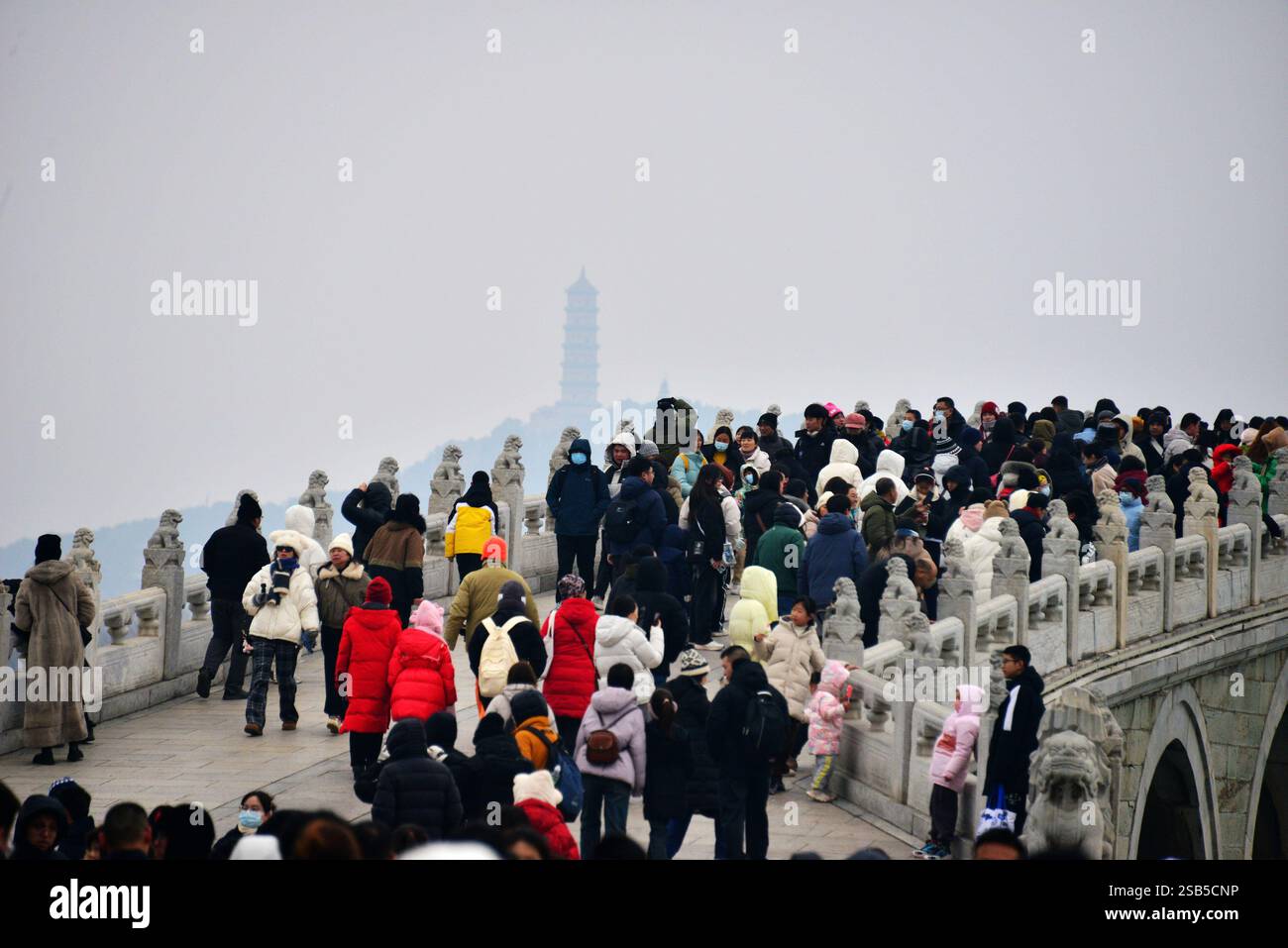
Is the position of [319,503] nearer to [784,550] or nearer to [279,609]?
[279,609]

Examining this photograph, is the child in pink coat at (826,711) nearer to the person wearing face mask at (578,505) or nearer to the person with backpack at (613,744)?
the person with backpack at (613,744)

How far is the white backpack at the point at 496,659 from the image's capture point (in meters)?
14.3

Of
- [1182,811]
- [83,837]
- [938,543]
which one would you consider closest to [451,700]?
[83,837]

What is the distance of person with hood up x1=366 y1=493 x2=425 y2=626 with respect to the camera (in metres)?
17.5

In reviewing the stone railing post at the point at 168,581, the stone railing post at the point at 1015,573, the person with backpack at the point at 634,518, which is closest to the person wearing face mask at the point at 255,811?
the person with backpack at the point at 634,518

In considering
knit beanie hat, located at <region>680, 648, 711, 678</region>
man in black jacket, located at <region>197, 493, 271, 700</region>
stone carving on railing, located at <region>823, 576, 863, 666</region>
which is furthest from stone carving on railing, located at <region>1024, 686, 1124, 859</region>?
man in black jacket, located at <region>197, 493, 271, 700</region>

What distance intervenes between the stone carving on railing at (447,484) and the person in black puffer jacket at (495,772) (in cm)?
1218

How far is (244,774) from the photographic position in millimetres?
15625

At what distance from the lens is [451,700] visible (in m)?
13.9

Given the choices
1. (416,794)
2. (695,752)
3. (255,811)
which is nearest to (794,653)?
(695,752)

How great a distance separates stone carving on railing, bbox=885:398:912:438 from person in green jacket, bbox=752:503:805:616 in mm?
13709
